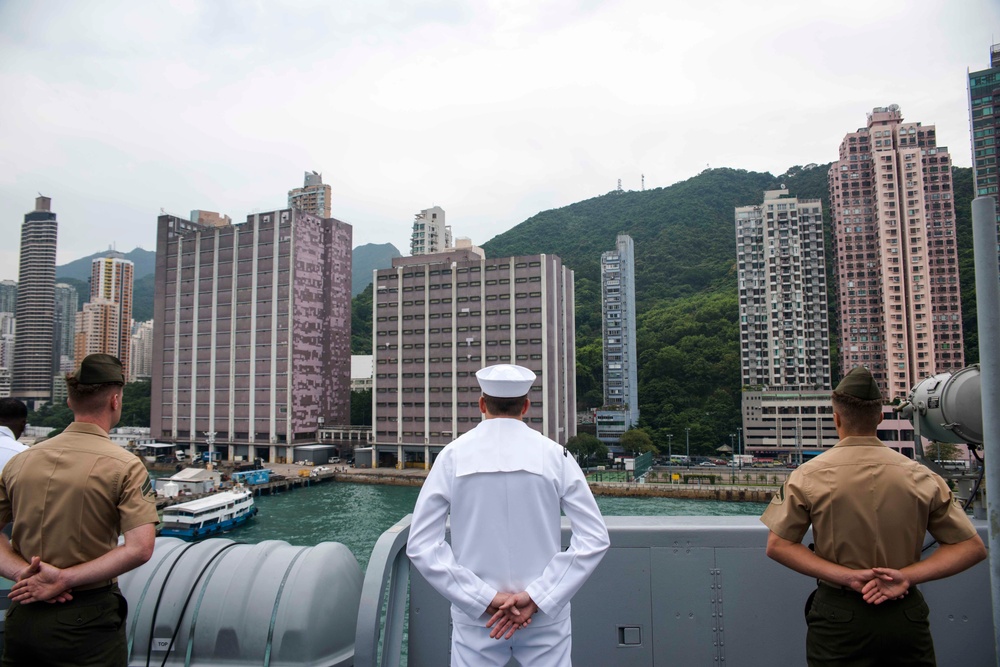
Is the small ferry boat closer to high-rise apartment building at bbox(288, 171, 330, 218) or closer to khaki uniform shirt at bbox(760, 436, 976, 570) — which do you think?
khaki uniform shirt at bbox(760, 436, 976, 570)

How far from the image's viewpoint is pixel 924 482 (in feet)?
5.77

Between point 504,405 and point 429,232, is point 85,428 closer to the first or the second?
point 504,405

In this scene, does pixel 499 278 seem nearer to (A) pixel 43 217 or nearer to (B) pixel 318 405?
(B) pixel 318 405

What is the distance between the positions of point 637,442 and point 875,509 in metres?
43.5

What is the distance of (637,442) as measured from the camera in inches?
1718

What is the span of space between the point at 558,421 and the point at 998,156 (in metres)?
33.6

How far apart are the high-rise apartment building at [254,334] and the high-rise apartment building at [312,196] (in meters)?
46.1

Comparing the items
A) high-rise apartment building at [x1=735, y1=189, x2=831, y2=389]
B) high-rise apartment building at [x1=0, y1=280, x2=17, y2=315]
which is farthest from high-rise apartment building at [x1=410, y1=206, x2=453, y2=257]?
high-rise apartment building at [x1=0, y1=280, x2=17, y2=315]

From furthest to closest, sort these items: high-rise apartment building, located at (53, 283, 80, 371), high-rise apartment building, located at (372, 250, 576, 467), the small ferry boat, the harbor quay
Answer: high-rise apartment building, located at (53, 283, 80, 371), high-rise apartment building, located at (372, 250, 576, 467), the harbor quay, the small ferry boat

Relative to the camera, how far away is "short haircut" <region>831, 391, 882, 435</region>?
1839 millimetres

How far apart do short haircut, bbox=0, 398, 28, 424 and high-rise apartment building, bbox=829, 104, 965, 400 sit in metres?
50.6

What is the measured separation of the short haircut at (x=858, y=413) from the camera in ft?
6.03

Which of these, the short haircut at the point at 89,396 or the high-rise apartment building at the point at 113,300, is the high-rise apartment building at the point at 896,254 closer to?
the short haircut at the point at 89,396

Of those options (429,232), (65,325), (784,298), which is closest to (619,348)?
(784,298)
